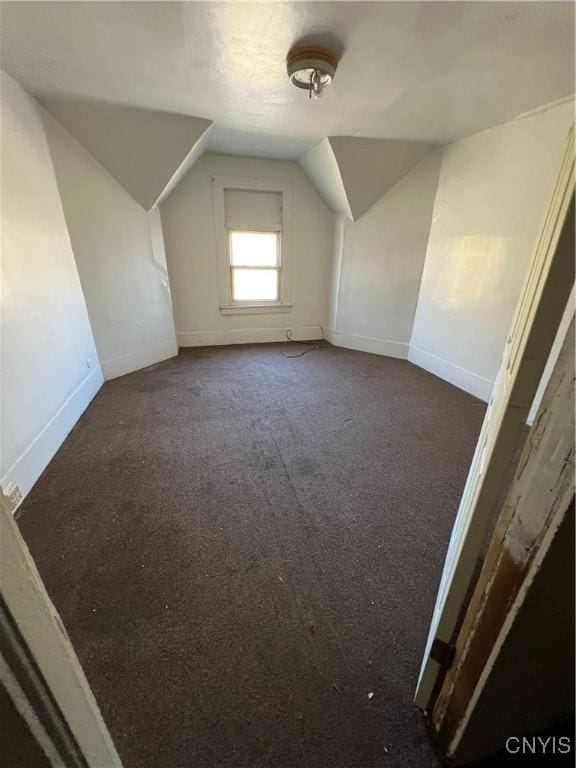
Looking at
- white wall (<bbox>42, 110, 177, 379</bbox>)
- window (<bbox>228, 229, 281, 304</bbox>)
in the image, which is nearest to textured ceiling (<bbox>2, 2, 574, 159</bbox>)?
white wall (<bbox>42, 110, 177, 379</bbox>)

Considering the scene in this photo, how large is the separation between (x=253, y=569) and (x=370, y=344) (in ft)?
10.7

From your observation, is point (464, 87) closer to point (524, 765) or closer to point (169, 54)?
point (169, 54)

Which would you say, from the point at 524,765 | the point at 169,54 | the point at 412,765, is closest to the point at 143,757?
the point at 412,765

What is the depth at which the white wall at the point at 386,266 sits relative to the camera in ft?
10.9

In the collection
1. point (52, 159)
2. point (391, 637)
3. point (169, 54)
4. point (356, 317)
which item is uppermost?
point (169, 54)

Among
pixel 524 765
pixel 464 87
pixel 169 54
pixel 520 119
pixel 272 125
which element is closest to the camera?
pixel 524 765

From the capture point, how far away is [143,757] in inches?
33.0

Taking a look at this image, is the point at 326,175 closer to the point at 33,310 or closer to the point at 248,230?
the point at 248,230

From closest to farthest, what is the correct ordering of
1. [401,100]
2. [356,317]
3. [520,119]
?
[401,100] < [520,119] < [356,317]

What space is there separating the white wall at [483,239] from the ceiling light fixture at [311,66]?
1.65 meters

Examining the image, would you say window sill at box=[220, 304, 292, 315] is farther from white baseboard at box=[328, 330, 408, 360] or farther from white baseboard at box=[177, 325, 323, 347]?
white baseboard at box=[328, 330, 408, 360]

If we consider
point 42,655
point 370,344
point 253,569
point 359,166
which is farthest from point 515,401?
point 370,344

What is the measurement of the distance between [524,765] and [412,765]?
0.28 metres

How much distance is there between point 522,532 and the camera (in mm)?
563
